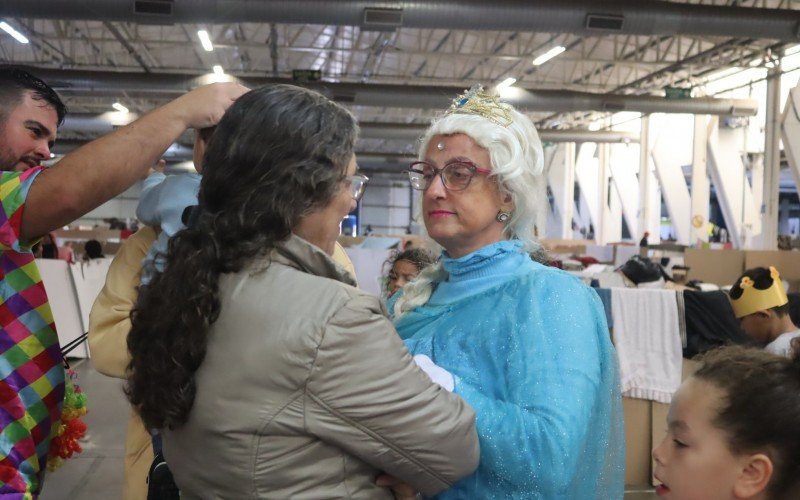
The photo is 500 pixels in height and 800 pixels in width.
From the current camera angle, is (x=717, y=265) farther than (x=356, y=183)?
Yes

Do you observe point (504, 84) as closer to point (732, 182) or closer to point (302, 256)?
point (732, 182)

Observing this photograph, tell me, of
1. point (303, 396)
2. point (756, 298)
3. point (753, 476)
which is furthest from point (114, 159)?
point (756, 298)

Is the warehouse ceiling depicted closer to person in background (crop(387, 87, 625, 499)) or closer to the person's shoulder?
person in background (crop(387, 87, 625, 499))

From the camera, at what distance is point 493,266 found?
1453mm

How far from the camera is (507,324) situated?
1332 mm

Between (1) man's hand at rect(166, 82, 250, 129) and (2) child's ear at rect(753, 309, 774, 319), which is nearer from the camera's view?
(1) man's hand at rect(166, 82, 250, 129)

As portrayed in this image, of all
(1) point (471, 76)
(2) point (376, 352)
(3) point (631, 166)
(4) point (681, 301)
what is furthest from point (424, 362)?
(3) point (631, 166)

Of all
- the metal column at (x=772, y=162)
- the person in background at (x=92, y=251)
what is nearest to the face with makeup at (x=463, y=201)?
the person in background at (x=92, y=251)

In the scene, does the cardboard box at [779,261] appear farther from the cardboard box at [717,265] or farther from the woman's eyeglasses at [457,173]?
the woman's eyeglasses at [457,173]

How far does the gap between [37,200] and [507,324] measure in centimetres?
84

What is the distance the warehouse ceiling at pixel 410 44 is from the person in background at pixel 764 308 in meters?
5.83

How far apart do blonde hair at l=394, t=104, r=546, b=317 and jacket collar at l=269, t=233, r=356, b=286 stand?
54 centimetres

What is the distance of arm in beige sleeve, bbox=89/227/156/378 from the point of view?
65.0 inches

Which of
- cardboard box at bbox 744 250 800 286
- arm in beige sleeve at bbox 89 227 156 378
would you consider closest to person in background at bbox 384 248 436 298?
arm in beige sleeve at bbox 89 227 156 378
